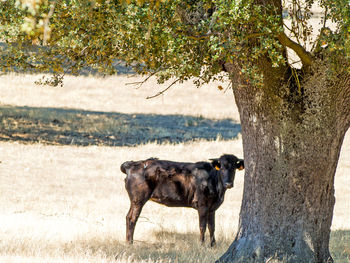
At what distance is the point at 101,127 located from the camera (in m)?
32.5

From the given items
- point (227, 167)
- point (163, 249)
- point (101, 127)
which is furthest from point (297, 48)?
point (101, 127)

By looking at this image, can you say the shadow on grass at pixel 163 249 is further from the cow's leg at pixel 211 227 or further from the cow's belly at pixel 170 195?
the cow's belly at pixel 170 195

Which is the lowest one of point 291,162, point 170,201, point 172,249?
point 172,249

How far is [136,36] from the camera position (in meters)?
8.66

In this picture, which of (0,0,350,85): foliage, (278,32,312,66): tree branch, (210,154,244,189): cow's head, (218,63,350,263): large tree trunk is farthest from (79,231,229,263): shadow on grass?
(278,32,312,66): tree branch

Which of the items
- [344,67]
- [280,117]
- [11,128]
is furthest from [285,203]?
[11,128]

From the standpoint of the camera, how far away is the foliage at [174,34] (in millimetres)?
8133

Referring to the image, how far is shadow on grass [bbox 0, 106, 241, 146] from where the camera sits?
2939 cm

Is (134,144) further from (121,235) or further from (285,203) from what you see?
(285,203)

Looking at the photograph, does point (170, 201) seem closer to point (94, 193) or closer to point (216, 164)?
point (216, 164)

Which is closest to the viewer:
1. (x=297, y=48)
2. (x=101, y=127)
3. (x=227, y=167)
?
(x=297, y=48)

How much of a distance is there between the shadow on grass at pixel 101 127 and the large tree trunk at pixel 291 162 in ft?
62.7

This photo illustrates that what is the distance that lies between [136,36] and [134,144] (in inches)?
800

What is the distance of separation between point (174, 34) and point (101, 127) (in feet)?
79.4
